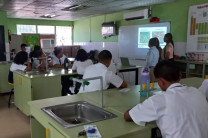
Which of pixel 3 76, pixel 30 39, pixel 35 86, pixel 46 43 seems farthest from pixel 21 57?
pixel 30 39

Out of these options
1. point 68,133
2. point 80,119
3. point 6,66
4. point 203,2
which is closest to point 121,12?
point 203,2

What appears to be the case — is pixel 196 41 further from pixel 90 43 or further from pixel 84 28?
pixel 84 28

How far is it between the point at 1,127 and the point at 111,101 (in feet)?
7.67

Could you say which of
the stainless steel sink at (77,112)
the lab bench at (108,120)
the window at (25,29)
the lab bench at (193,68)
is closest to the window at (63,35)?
the window at (25,29)

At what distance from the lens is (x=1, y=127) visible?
3.39 m

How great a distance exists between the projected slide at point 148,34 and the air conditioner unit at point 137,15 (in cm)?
38

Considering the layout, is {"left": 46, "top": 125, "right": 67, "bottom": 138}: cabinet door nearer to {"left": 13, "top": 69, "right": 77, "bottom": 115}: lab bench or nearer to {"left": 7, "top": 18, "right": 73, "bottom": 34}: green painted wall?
{"left": 13, "top": 69, "right": 77, "bottom": 115}: lab bench

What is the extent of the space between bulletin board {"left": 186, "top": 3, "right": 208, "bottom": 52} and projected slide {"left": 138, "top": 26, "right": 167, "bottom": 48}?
2.62 feet

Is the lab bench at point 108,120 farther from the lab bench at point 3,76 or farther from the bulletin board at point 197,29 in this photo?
the lab bench at point 3,76

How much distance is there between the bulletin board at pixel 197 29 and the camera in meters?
4.76

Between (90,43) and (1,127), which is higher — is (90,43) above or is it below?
above

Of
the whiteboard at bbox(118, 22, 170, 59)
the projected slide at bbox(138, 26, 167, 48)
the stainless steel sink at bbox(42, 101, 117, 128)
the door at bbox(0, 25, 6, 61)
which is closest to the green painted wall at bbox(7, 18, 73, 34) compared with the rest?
the door at bbox(0, 25, 6, 61)

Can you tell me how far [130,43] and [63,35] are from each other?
4.81 meters

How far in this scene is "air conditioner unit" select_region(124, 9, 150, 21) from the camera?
597 cm
